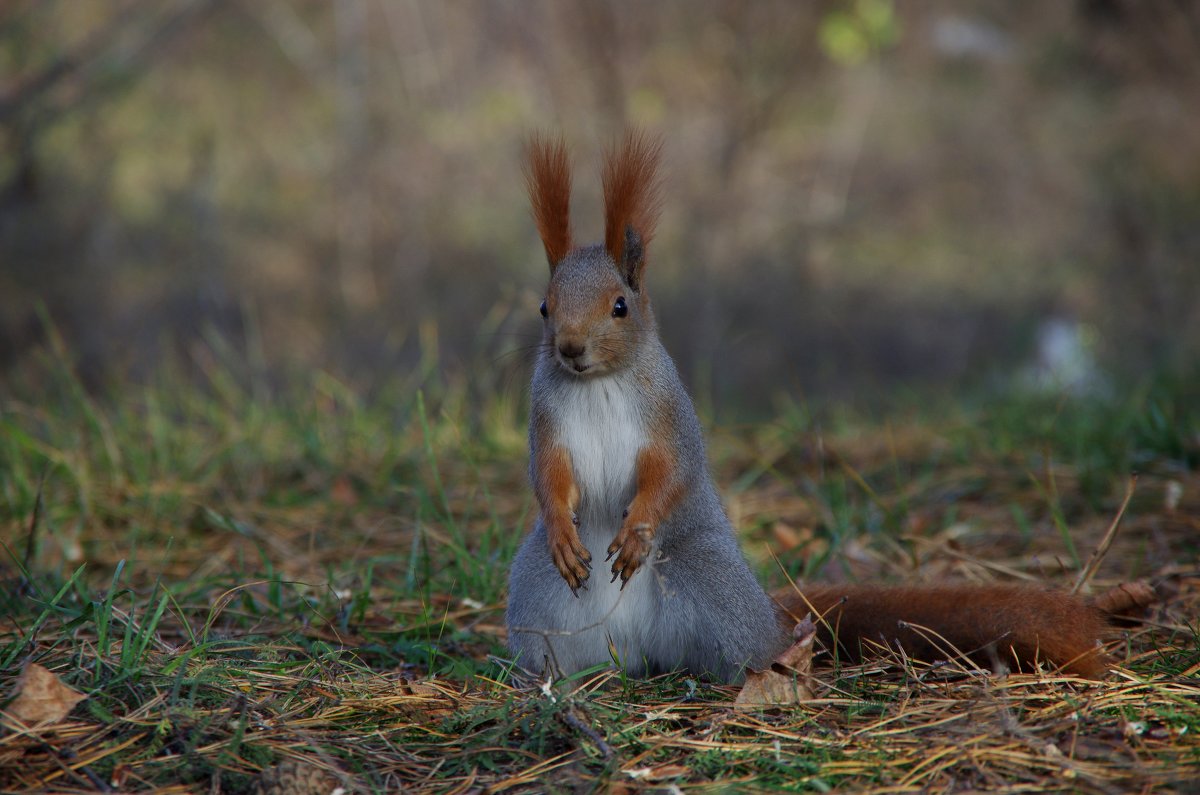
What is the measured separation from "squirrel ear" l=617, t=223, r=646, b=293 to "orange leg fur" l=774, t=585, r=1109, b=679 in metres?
0.73

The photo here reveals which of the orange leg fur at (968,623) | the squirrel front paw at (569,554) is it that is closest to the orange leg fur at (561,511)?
the squirrel front paw at (569,554)

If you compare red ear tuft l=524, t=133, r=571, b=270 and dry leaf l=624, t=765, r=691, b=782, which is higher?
red ear tuft l=524, t=133, r=571, b=270

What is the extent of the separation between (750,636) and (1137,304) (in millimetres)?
5663

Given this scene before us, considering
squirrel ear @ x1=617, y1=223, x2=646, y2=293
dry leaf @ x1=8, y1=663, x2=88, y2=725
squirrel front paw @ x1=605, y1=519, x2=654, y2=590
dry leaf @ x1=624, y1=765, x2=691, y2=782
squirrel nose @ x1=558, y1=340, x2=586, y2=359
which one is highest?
squirrel ear @ x1=617, y1=223, x2=646, y2=293

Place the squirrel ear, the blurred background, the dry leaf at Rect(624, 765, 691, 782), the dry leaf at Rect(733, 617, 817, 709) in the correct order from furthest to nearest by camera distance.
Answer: the blurred background, the squirrel ear, the dry leaf at Rect(733, 617, 817, 709), the dry leaf at Rect(624, 765, 691, 782)

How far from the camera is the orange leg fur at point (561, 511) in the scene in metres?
2.01

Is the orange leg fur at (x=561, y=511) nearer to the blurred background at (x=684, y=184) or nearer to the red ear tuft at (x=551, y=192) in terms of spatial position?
the red ear tuft at (x=551, y=192)

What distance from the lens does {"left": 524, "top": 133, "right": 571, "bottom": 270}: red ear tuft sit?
2.10 meters

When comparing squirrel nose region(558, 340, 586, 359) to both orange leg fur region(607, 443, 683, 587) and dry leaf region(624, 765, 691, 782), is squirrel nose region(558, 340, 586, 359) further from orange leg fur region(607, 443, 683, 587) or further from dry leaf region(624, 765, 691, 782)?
dry leaf region(624, 765, 691, 782)

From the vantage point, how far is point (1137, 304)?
22.0 ft

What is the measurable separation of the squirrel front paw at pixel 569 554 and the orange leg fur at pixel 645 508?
0.18 ft

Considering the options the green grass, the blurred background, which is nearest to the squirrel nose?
the green grass

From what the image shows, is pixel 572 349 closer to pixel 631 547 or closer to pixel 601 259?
pixel 601 259

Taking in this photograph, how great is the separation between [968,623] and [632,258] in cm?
96
